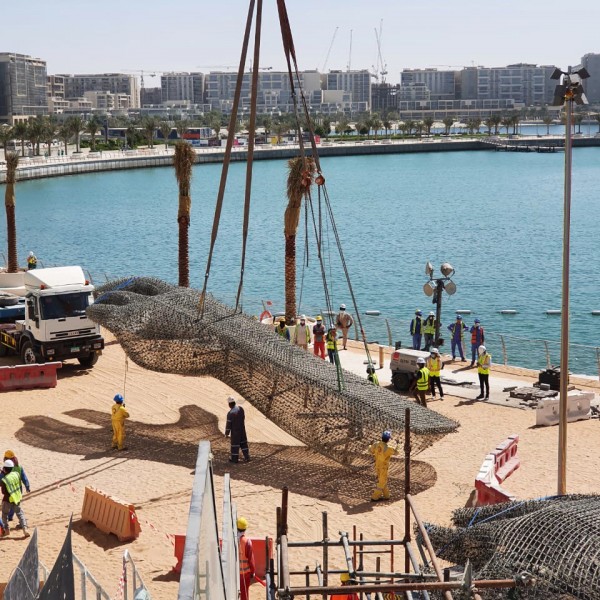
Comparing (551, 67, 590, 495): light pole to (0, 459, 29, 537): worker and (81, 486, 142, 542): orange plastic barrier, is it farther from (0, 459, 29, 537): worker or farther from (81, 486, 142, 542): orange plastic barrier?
(0, 459, 29, 537): worker

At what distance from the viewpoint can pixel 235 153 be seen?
147625 mm

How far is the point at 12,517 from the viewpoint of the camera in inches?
623

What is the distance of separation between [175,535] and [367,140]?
172506 millimetres

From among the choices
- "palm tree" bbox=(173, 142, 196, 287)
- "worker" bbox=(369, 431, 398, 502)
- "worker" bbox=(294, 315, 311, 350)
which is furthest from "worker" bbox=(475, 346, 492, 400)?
"palm tree" bbox=(173, 142, 196, 287)

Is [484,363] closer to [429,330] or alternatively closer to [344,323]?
[429,330]

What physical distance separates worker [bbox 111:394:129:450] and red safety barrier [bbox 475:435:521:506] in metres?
6.67

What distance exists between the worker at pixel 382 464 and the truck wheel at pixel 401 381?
7.35 meters

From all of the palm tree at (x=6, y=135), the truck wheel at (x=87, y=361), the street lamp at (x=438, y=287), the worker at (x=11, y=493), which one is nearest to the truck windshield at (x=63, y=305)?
the truck wheel at (x=87, y=361)

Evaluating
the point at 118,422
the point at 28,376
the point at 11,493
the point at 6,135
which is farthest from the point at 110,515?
the point at 6,135

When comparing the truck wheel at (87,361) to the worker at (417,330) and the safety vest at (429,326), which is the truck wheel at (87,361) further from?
the safety vest at (429,326)

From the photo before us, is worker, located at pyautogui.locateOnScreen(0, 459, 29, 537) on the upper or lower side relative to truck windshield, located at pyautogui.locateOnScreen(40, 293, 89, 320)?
lower

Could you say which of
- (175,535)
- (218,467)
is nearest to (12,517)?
(175,535)

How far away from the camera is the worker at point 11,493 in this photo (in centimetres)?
1533

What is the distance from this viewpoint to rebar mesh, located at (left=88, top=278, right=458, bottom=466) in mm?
18312
